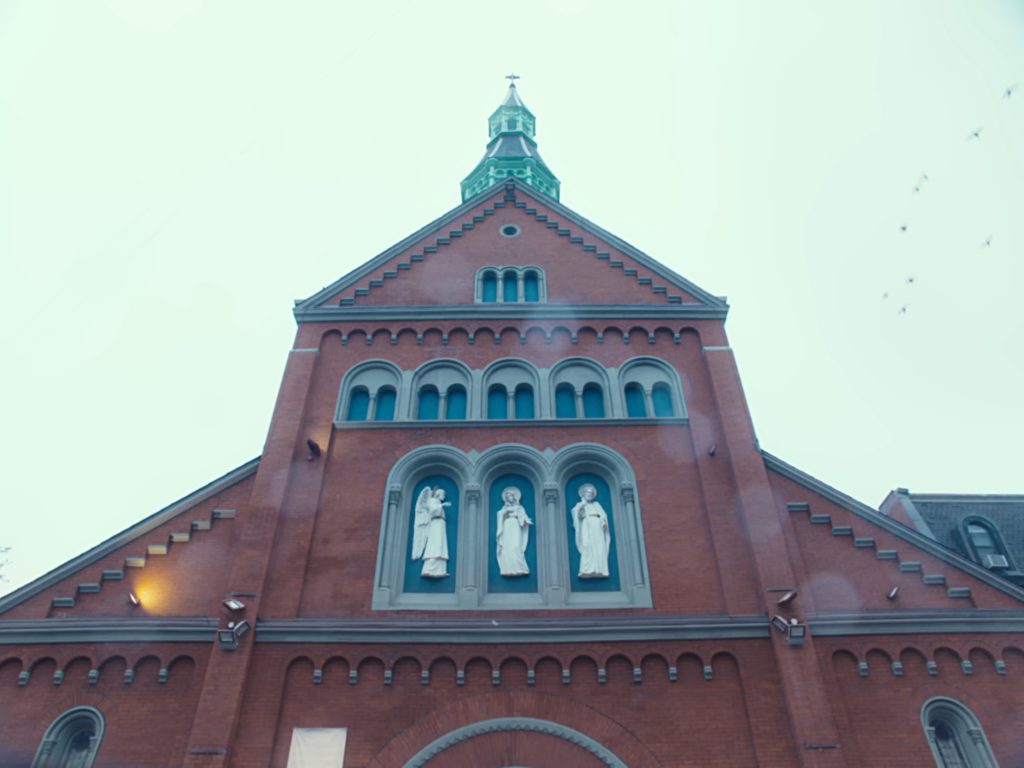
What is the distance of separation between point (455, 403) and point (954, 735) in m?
11.0

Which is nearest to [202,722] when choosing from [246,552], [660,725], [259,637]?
[259,637]

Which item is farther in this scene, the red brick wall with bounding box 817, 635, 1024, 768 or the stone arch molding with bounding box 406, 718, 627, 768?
the red brick wall with bounding box 817, 635, 1024, 768

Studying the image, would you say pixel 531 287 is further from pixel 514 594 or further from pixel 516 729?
pixel 516 729

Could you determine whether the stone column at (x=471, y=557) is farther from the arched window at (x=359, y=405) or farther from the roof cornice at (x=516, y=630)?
the arched window at (x=359, y=405)

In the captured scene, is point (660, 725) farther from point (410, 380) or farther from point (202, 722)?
point (410, 380)

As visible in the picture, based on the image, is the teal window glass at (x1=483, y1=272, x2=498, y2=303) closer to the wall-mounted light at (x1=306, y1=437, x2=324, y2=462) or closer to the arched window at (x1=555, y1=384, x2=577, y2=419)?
the arched window at (x1=555, y1=384, x2=577, y2=419)

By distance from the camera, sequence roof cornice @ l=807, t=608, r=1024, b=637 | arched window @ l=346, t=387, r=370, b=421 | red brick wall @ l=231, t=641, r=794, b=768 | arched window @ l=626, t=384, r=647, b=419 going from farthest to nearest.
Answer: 1. arched window @ l=346, t=387, r=370, b=421
2. arched window @ l=626, t=384, r=647, b=419
3. roof cornice @ l=807, t=608, r=1024, b=637
4. red brick wall @ l=231, t=641, r=794, b=768

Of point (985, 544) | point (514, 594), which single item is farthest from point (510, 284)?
point (985, 544)

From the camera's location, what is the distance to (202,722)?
452 inches

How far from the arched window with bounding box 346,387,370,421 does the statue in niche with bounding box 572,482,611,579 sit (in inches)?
202

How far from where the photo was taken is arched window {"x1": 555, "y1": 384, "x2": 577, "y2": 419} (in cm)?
1600

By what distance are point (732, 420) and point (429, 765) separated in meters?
8.95

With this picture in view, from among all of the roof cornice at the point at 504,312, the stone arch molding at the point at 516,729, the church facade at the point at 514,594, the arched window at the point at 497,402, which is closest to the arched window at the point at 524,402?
the church facade at the point at 514,594

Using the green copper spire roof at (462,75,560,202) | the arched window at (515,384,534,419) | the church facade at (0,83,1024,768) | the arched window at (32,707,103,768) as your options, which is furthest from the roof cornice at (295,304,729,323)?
the green copper spire roof at (462,75,560,202)
